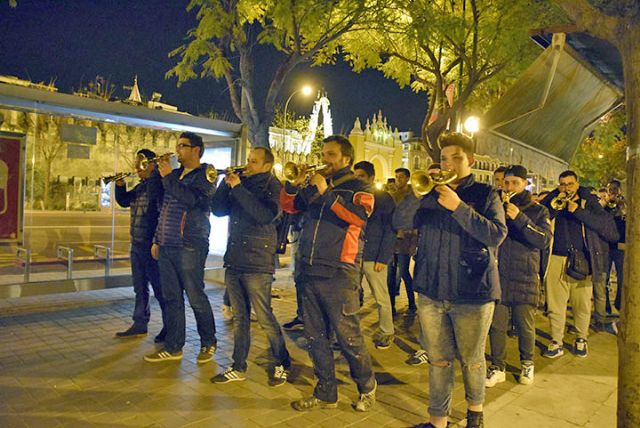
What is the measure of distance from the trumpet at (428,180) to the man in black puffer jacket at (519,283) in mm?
1825

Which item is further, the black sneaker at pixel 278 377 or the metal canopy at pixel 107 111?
the metal canopy at pixel 107 111

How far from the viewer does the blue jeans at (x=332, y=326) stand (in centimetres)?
416

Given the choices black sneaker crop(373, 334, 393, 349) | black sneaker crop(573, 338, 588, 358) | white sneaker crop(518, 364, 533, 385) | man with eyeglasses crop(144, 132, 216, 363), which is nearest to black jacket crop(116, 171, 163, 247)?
man with eyeglasses crop(144, 132, 216, 363)

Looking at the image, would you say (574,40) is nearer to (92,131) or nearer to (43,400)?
(43,400)

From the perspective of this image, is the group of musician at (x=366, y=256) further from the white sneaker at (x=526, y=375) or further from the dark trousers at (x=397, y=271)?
the dark trousers at (x=397, y=271)

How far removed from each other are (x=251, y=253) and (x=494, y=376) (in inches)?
104

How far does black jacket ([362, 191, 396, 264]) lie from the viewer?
20.0ft

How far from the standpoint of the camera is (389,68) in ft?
49.5

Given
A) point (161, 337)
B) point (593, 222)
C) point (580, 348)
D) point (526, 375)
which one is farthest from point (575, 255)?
point (161, 337)

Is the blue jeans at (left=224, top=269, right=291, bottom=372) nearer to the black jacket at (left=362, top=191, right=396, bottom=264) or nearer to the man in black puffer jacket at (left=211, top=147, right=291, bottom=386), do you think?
the man in black puffer jacket at (left=211, top=147, right=291, bottom=386)

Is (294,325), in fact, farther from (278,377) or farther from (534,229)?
(534,229)

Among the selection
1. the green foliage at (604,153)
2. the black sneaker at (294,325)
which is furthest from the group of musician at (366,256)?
the green foliage at (604,153)

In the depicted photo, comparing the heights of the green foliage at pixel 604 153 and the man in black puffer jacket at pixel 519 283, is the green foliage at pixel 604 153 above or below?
above

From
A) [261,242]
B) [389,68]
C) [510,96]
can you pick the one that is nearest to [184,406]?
[261,242]
